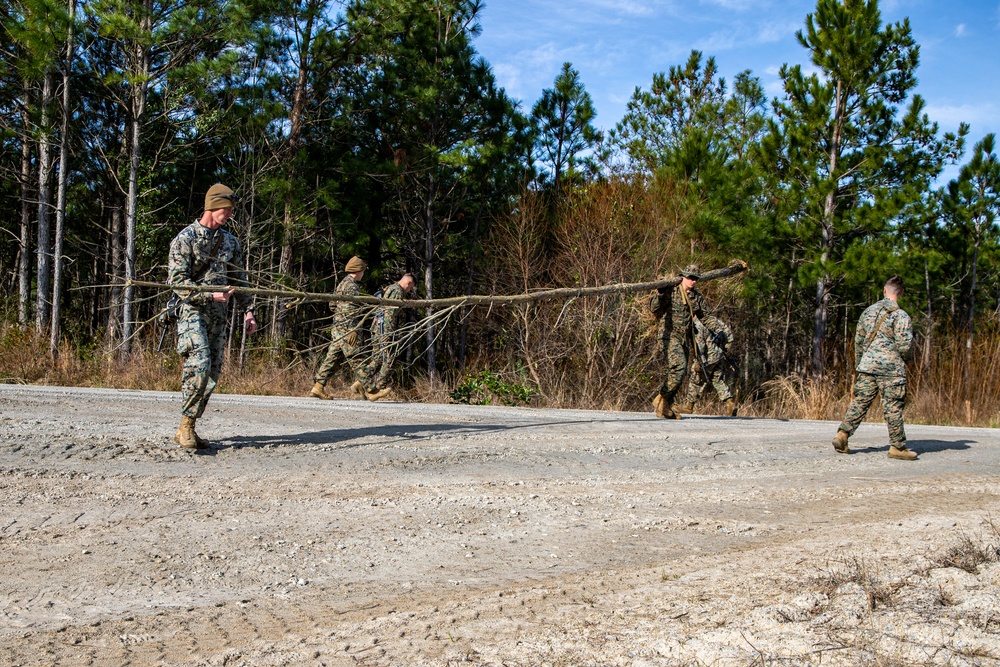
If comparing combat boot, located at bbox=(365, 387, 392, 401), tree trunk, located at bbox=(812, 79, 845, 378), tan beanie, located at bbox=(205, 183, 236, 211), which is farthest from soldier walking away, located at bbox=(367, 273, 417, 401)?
tree trunk, located at bbox=(812, 79, 845, 378)

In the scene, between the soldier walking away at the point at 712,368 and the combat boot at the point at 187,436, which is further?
the soldier walking away at the point at 712,368

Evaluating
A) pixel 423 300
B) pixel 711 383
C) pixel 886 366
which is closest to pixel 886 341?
pixel 886 366

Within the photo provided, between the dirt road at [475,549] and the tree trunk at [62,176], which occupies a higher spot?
the tree trunk at [62,176]

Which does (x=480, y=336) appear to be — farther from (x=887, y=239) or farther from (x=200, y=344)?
(x=200, y=344)

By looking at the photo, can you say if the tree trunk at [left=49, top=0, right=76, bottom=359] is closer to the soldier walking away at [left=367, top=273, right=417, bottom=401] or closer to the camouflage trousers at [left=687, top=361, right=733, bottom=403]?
the soldier walking away at [left=367, top=273, right=417, bottom=401]

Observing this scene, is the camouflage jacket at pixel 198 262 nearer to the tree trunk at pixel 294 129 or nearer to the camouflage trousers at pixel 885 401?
the camouflage trousers at pixel 885 401

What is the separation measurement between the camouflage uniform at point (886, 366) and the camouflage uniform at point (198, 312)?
247 inches

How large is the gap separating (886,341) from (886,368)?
0.92ft

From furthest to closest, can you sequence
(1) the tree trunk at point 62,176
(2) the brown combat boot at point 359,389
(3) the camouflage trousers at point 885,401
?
(1) the tree trunk at point 62,176 → (2) the brown combat boot at point 359,389 → (3) the camouflage trousers at point 885,401

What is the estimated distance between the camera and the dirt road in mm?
3482

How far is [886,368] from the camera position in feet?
28.7

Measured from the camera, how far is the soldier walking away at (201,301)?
688 centimetres

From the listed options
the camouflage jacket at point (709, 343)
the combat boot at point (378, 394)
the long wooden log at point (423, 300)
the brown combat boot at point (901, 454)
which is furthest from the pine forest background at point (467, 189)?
the brown combat boot at point (901, 454)

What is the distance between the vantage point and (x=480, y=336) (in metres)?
22.9
